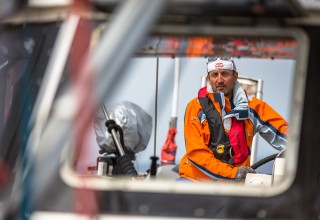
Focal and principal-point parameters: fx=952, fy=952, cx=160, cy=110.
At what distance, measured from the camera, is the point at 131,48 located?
270 cm

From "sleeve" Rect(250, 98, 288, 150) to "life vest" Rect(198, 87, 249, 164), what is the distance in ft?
0.59

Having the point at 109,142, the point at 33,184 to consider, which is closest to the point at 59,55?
the point at 33,184

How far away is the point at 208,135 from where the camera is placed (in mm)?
6348

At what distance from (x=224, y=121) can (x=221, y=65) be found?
0.38 m

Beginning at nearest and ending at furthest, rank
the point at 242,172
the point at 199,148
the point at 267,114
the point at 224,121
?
the point at 242,172 → the point at 199,148 → the point at 224,121 → the point at 267,114

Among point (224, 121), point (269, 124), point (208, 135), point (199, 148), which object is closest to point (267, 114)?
point (269, 124)

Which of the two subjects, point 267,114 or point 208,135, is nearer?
point 208,135

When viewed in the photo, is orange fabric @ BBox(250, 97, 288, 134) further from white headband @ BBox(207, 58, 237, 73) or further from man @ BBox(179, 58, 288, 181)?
white headband @ BBox(207, 58, 237, 73)

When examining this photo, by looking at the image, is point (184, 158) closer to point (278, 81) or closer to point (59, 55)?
point (278, 81)

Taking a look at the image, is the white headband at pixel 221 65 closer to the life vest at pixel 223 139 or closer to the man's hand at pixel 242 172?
the life vest at pixel 223 139

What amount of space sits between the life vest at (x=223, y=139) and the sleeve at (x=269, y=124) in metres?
0.18

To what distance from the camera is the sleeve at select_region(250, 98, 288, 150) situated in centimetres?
643

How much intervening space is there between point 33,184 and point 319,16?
5.88ft

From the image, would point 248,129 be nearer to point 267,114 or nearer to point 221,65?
point 267,114
